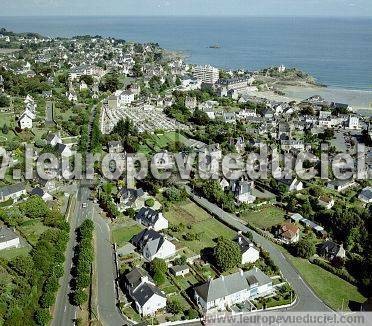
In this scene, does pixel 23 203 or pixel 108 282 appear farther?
pixel 23 203

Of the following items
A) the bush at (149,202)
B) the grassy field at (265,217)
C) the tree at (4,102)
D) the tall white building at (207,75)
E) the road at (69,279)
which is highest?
the tall white building at (207,75)

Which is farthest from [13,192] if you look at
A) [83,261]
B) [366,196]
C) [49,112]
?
[366,196]

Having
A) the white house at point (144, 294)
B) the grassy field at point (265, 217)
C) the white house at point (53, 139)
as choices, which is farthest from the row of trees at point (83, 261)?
the white house at point (53, 139)

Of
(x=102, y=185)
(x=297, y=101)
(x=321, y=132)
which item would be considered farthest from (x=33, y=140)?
(x=297, y=101)

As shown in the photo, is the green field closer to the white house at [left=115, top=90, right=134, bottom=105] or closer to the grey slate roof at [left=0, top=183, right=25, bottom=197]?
the grey slate roof at [left=0, top=183, right=25, bottom=197]

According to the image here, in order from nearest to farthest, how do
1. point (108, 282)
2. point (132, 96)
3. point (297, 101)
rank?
point (108, 282)
point (132, 96)
point (297, 101)

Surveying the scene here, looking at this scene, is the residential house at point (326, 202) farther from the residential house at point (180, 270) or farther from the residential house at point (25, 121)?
the residential house at point (25, 121)

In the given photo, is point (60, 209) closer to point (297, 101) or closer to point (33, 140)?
point (33, 140)
